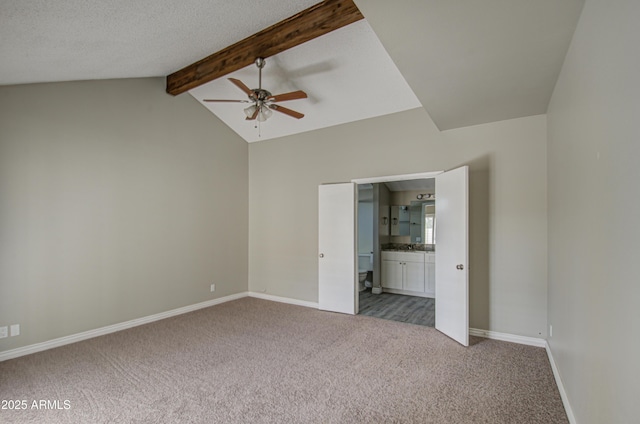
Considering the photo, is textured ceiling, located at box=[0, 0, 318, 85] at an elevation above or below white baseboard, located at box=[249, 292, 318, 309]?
above

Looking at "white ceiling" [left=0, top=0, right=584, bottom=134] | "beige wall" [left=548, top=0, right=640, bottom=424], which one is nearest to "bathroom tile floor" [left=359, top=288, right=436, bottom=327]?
"beige wall" [left=548, top=0, right=640, bottom=424]

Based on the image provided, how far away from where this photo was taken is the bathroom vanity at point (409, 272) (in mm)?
5918

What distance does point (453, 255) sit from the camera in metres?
3.80

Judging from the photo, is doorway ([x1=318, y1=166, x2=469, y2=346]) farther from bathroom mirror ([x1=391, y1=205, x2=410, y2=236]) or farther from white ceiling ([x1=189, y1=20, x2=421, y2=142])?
bathroom mirror ([x1=391, y1=205, x2=410, y2=236])

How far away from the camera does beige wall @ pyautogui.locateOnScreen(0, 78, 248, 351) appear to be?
334cm

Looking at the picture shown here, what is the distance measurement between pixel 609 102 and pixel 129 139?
16.0 feet

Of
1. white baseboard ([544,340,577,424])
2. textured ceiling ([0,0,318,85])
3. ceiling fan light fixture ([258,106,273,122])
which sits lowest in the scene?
white baseboard ([544,340,577,424])

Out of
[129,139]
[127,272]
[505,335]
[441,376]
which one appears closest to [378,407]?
[441,376]

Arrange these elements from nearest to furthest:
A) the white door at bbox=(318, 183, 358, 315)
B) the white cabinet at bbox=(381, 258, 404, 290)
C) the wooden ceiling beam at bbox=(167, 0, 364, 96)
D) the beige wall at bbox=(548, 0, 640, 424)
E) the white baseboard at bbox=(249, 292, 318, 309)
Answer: the beige wall at bbox=(548, 0, 640, 424)
the wooden ceiling beam at bbox=(167, 0, 364, 96)
the white door at bbox=(318, 183, 358, 315)
the white baseboard at bbox=(249, 292, 318, 309)
the white cabinet at bbox=(381, 258, 404, 290)

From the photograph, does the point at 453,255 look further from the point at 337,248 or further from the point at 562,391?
the point at 337,248

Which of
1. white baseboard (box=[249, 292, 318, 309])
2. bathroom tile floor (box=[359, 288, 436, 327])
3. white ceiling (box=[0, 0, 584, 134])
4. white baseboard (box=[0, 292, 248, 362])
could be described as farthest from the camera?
white baseboard (box=[249, 292, 318, 309])

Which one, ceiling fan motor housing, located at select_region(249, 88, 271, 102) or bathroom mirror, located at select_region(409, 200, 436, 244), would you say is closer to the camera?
ceiling fan motor housing, located at select_region(249, 88, 271, 102)

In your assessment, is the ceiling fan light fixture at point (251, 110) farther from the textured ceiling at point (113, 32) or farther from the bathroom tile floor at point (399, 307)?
the bathroom tile floor at point (399, 307)

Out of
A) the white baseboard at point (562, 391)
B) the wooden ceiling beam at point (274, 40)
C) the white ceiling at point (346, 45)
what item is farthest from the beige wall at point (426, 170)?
the wooden ceiling beam at point (274, 40)
